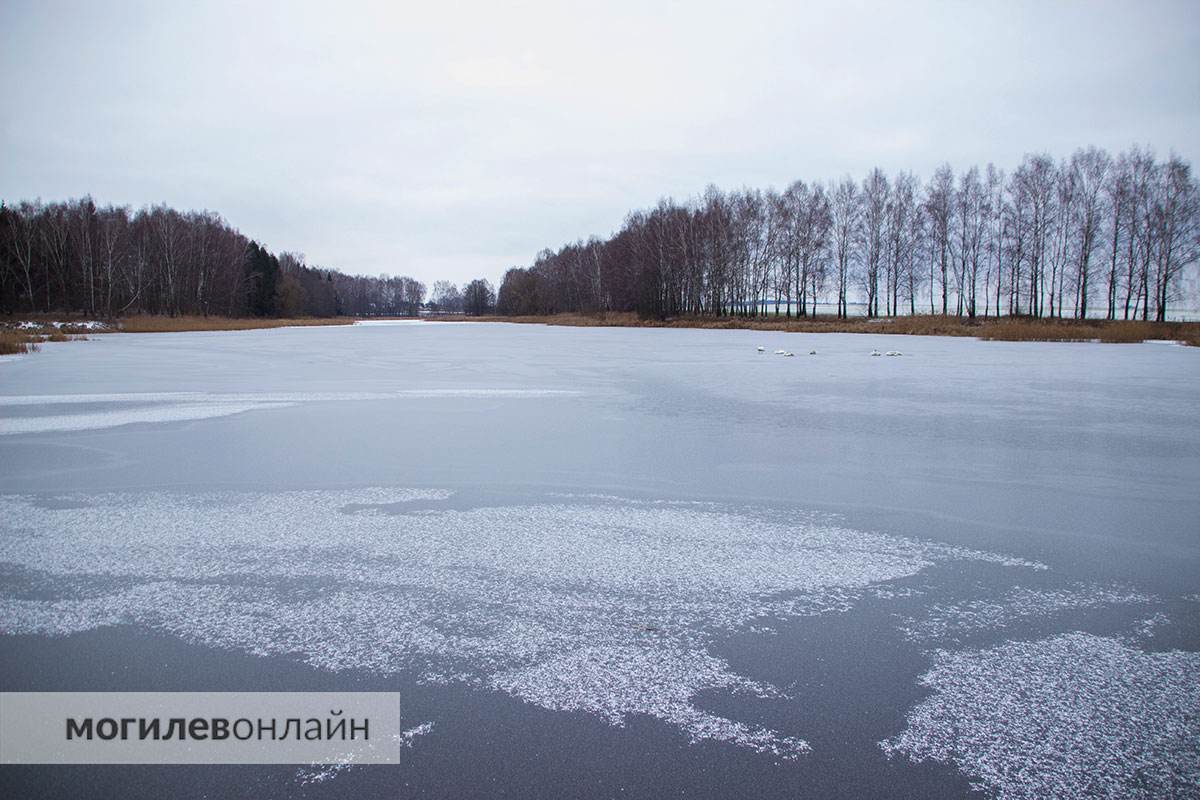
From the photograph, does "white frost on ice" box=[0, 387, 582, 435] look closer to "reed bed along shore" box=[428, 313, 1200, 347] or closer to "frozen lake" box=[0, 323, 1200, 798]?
"frozen lake" box=[0, 323, 1200, 798]

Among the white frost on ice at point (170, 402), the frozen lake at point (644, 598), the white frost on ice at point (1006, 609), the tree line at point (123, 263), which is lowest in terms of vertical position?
the white frost on ice at point (1006, 609)

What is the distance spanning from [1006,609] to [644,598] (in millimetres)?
1237

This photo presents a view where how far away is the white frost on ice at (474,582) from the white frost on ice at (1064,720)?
407 millimetres

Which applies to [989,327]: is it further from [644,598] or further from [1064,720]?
[1064,720]

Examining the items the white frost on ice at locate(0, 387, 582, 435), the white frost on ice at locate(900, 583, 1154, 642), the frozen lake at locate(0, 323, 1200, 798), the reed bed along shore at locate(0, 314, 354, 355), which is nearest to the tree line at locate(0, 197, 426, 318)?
the reed bed along shore at locate(0, 314, 354, 355)

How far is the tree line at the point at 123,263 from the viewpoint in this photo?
43.3 meters

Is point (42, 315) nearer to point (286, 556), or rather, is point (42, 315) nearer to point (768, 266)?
point (768, 266)

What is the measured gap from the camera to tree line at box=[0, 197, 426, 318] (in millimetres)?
43281

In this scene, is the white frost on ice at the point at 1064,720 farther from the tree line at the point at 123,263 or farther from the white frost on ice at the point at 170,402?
the tree line at the point at 123,263

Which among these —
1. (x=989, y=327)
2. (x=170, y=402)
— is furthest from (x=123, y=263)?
(x=989, y=327)

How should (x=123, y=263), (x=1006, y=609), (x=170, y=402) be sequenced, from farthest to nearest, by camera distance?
(x=123, y=263), (x=170, y=402), (x=1006, y=609)

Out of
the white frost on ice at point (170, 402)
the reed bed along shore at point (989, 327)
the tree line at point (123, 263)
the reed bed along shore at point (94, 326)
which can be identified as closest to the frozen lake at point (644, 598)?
the white frost on ice at point (170, 402)

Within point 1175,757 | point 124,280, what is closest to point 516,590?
point 1175,757

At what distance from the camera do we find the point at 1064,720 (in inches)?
68.8
